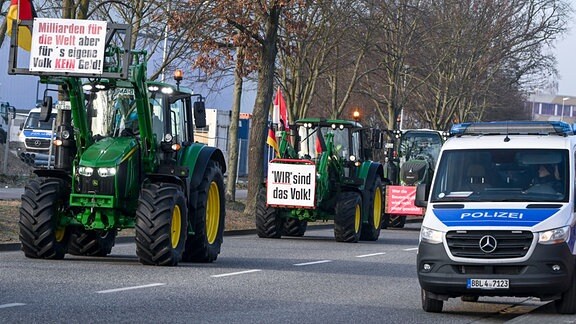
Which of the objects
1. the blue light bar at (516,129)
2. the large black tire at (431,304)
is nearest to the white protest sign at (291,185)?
the blue light bar at (516,129)

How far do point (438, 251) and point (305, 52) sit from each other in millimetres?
30858

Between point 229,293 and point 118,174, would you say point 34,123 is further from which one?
point 229,293

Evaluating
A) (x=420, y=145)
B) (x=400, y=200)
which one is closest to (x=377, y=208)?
(x=400, y=200)

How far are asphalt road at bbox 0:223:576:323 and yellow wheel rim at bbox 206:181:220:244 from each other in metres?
0.54

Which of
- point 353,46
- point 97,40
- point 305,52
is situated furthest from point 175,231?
point 353,46

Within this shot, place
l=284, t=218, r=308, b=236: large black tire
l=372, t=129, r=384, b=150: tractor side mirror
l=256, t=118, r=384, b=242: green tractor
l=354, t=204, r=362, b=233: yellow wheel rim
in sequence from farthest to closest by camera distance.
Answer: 1. l=372, t=129, r=384, b=150: tractor side mirror
2. l=284, t=218, r=308, b=236: large black tire
3. l=354, t=204, r=362, b=233: yellow wheel rim
4. l=256, t=118, r=384, b=242: green tractor

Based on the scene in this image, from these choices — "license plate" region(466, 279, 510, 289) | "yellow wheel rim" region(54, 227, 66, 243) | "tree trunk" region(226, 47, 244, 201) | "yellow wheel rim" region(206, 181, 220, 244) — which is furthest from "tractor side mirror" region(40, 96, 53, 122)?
"tree trunk" region(226, 47, 244, 201)

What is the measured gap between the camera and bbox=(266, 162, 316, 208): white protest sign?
29.4 metres

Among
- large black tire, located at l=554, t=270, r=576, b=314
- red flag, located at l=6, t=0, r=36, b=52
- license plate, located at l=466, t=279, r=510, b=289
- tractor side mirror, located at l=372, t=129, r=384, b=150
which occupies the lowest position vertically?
large black tire, located at l=554, t=270, r=576, b=314

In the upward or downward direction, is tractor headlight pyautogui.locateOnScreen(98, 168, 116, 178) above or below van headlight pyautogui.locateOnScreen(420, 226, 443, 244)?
above

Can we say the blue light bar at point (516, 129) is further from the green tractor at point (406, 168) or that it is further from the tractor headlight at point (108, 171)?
the green tractor at point (406, 168)

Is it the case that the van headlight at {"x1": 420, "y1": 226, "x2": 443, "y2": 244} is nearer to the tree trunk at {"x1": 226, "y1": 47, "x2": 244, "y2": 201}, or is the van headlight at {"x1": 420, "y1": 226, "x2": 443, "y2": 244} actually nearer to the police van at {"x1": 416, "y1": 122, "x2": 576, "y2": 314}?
the police van at {"x1": 416, "y1": 122, "x2": 576, "y2": 314}

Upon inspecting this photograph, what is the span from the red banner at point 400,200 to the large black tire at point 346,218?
24.2 feet

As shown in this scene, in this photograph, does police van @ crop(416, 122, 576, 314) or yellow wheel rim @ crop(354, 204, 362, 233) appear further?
yellow wheel rim @ crop(354, 204, 362, 233)
